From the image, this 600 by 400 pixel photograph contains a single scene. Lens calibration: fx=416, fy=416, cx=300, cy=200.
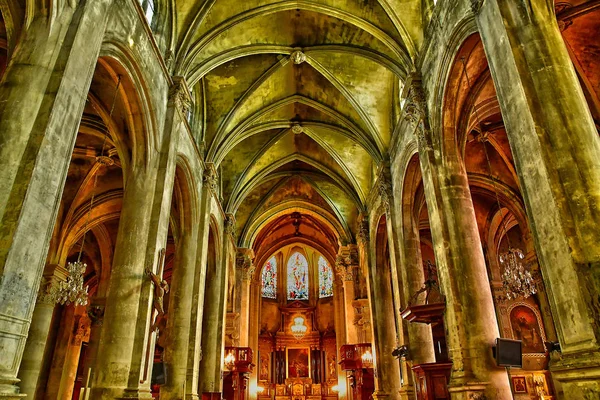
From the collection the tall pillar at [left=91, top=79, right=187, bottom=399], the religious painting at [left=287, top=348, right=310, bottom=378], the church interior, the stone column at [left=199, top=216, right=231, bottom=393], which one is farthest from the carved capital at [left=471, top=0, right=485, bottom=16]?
the religious painting at [left=287, top=348, right=310, bottom=378]

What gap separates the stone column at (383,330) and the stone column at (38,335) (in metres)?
11.4

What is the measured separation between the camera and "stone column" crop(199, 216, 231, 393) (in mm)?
15000

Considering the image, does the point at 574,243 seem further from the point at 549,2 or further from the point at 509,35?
the point at 549,2

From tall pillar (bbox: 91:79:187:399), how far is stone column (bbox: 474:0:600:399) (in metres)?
6.74

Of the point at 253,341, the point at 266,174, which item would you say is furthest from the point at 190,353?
the point at 253,341

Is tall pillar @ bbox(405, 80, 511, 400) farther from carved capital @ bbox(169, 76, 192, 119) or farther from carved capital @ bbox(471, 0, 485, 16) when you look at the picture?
carved capital @ bbox(169, 76, 192, 119)

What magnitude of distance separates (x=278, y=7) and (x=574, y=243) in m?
10.3

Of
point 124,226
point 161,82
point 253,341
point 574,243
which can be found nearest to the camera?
point 574,243

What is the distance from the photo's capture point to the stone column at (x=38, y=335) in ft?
40.0

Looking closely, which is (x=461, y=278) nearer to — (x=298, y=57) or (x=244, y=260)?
(x=298, y=57)

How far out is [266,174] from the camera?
67.3ft

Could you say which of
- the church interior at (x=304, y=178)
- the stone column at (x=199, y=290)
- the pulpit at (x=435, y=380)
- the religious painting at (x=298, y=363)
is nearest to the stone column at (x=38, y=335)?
the church interior at (x=304, y=178)

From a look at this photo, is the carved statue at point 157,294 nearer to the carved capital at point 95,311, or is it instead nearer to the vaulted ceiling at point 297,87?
the vaulted ceiling at point 297,87

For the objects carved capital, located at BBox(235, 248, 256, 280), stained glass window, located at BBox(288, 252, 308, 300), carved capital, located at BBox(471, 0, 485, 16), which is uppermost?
stained glass window, located at BBox(288, 252, 308, 300)
